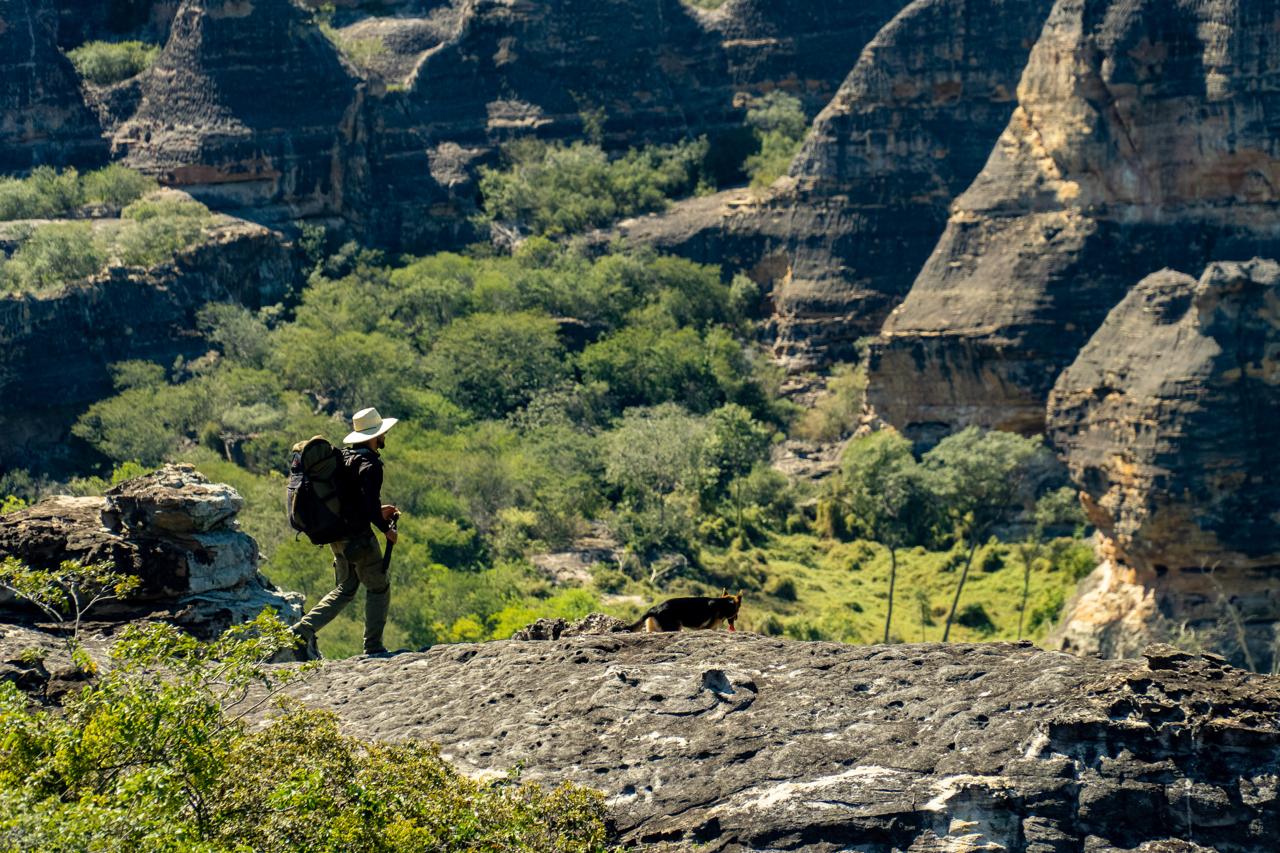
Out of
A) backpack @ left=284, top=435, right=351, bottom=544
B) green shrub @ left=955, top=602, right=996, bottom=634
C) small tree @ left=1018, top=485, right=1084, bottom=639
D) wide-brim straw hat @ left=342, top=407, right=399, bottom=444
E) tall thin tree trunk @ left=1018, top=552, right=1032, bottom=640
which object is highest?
wide-brim straw hat @ left=342, top=407, right=399, bottom=444

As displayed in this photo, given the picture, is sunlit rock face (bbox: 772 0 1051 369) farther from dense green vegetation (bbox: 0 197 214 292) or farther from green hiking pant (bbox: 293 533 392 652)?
green hiking pant (bbox: 293 533 392 652)

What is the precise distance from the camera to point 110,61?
59.2m

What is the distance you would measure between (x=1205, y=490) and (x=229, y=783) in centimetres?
2747

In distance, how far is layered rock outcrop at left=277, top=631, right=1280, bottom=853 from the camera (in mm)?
11734

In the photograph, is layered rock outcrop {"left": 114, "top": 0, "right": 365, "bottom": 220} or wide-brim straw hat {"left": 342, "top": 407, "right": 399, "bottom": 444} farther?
layered rock outcrop {"left": 114, "top": 0, "right": 365, "bottom": 220}

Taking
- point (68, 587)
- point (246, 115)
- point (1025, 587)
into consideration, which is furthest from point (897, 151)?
point (68, 587)

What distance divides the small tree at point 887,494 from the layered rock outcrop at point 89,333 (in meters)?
14.9

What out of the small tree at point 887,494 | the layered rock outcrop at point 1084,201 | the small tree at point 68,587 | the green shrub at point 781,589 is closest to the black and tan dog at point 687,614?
the small tree at point 68,587

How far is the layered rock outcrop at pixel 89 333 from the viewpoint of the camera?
46.4 meters

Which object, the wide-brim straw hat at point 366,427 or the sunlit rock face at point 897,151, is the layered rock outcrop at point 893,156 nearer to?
the sunlit rock face at point 897,151

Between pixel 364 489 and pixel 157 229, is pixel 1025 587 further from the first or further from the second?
pixel 364 489

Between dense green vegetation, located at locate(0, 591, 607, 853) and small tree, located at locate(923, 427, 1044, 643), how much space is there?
3183 cm

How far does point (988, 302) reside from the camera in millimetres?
47000

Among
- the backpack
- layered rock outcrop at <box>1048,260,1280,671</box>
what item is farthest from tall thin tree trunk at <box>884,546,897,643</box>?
the backpack
